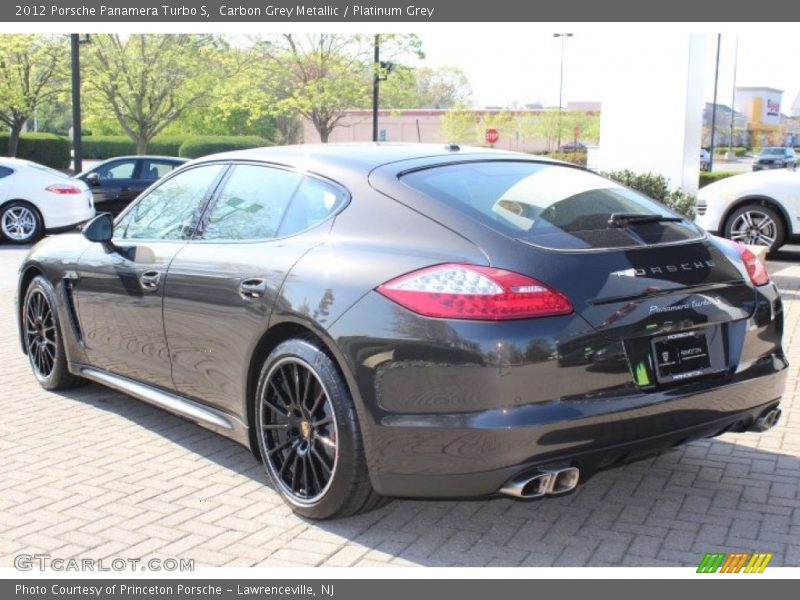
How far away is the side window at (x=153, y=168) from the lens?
1969 centimetres

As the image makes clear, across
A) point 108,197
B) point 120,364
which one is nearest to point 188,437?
point 120,364

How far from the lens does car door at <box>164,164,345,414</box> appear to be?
13.6 ft

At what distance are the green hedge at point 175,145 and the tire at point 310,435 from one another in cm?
4381

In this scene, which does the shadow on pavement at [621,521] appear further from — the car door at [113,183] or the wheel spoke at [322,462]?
the car door at [113,183]

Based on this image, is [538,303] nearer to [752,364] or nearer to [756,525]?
[752,364]

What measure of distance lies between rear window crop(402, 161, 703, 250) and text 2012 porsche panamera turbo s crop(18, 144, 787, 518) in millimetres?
14

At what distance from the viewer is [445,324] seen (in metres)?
3.40

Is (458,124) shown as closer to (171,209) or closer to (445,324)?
(171,209)

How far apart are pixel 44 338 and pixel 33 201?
442 inches

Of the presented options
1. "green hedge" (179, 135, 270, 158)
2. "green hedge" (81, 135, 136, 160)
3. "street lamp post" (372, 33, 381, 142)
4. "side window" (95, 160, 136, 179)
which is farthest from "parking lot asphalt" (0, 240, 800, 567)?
"green hedge" (81, 135, 136, 160)

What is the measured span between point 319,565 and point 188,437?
6.53ft

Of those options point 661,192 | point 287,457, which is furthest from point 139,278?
point 661,192

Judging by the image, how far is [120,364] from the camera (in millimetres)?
5367
